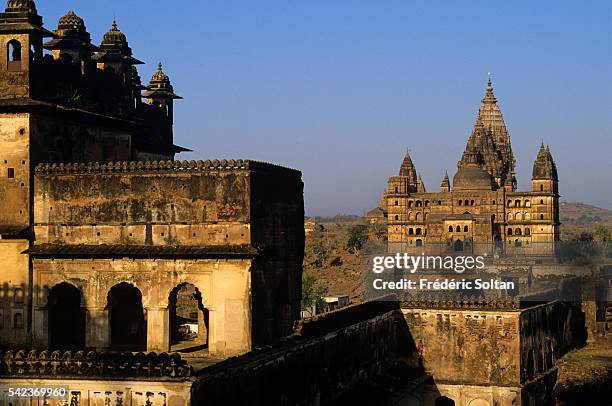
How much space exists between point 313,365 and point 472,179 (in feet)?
230

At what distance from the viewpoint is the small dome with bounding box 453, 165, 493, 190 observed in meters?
95.1

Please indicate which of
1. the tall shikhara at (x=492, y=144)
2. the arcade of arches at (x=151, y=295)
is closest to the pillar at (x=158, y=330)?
the arcade of arches at (x=151, y=295)

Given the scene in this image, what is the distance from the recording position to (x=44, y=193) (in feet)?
105

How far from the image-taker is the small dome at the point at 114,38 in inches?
1517

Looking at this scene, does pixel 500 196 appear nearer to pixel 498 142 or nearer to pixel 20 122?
pixel 498 142

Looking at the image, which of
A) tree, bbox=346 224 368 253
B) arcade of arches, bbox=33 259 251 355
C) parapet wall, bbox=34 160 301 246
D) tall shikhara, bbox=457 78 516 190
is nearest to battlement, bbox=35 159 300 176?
parapet wall, bbox=34 160 301 246

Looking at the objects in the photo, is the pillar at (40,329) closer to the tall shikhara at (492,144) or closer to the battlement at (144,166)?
the battlement at (144,166)

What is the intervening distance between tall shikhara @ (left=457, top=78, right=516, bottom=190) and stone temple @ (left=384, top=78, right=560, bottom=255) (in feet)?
0.37

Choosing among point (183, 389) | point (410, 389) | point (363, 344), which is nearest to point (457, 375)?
point (410, 389)

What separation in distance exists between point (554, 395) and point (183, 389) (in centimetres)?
2452

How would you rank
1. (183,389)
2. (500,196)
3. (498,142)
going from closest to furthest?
(183,389) → (500,196) → (498,142)

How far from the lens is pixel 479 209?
94.1m

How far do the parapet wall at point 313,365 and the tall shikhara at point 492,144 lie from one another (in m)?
65.2

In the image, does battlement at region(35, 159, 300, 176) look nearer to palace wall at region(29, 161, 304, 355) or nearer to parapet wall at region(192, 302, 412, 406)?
palace wall at region(29, 161, 304, 355)
